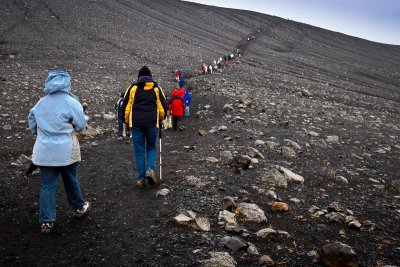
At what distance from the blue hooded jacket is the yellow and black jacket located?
1.49 metres

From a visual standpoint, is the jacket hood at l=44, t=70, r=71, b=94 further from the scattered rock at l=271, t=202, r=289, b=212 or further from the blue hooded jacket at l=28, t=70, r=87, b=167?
the scattered rock at l=271, t=202, r=289, b=212

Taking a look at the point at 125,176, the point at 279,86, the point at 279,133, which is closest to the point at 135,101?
the point at 125,176

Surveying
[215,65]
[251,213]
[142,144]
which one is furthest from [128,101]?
[215,65]

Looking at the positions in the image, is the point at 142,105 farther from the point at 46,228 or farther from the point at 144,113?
the point at 46,228

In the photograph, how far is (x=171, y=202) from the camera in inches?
235

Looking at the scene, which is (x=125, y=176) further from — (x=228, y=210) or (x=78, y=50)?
(x=78, y=50)

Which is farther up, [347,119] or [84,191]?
[347,119]

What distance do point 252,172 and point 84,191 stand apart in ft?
11.4

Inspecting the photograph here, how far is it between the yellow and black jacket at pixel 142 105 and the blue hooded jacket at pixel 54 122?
149 centimetres

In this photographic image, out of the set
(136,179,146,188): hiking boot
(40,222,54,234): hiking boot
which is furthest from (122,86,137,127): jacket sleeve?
(40,222,54,234): hiking boot

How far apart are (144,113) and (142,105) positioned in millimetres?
161

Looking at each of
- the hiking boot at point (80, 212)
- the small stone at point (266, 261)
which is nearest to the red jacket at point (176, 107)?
the hiking boot at point (80, 212)

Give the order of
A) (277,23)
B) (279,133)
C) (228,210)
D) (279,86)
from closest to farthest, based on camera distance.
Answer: (228,210)
(279,133)
(279,86)
(277,23)

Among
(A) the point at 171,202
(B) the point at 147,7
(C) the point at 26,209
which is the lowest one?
(C) the point at 26,209
